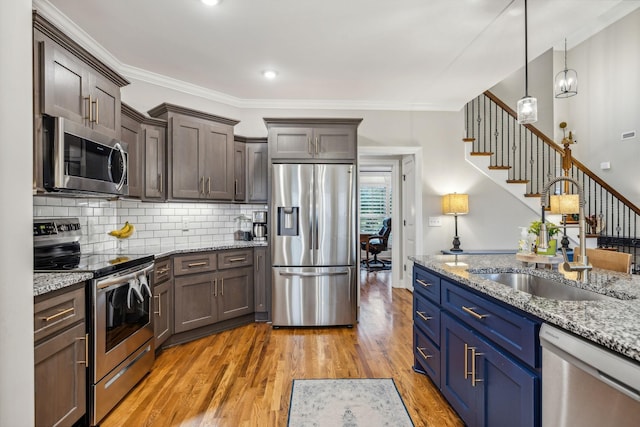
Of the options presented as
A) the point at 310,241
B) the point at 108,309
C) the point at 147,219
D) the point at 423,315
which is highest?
the point at 147,219

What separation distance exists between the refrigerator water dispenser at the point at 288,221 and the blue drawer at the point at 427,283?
150cm

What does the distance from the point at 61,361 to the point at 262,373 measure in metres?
1.37

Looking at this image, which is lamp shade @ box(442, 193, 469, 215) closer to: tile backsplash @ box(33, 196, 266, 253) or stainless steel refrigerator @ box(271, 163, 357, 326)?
stainless steel refrigerator @ box(271, 163, 357, 326)

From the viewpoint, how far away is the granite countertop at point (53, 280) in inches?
59.6

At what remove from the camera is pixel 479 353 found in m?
1.64

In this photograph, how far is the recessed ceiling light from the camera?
141 inches

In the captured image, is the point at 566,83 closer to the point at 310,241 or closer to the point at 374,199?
the point at 310,241

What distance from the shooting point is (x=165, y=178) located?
339 centimetres

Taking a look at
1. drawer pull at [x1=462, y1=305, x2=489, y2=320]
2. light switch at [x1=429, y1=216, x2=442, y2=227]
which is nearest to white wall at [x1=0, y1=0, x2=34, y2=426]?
drawer pull at [x1=462, y1=305, x2=489, y2=320]

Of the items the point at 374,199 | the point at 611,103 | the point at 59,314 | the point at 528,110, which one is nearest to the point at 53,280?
the point at 59,314

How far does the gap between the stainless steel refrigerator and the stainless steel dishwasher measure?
254cm

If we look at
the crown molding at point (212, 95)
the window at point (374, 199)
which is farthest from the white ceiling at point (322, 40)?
the window at point (374, 199)

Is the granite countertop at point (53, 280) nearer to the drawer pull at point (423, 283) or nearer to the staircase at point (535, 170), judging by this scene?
the drawer pull at point (423, 283)

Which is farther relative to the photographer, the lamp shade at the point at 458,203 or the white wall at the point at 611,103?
the white wall at the point at 611,103
